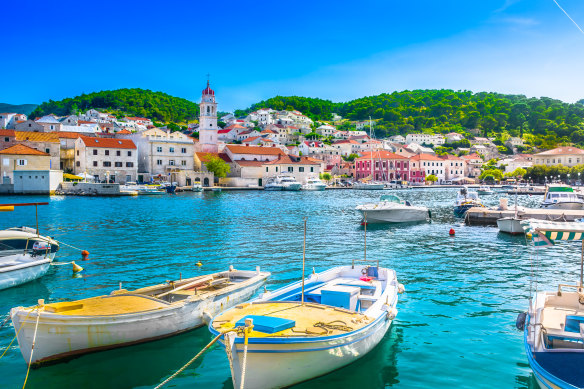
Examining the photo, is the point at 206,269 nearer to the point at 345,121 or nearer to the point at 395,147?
the point at 395,147

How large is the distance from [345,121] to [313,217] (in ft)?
527

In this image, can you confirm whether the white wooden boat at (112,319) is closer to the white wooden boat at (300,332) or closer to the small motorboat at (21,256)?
the white wooden boat at (300,332)

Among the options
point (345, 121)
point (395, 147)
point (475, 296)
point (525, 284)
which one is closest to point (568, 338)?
point (475, 296)

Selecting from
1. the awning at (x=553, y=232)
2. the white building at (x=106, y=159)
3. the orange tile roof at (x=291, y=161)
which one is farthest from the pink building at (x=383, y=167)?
the awning at (x=553, y=232)

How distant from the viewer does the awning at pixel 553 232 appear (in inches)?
351

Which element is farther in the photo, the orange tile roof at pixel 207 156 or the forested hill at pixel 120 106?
the forested hill at pixel 120 106

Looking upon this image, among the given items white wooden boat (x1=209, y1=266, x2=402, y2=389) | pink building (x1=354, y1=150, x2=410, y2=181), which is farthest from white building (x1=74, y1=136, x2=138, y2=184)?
white wooden boat (x1=209, y1=266, x2=402, y2=389)

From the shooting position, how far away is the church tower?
91938 mm

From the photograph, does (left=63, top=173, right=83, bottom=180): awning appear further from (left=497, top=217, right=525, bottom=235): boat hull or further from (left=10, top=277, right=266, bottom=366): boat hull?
(left=10, top=277, right=266, bottom=366): boat hull

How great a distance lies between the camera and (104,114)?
153250 millimetres

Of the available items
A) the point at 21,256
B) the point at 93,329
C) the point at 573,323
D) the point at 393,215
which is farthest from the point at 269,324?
the point at 393,215

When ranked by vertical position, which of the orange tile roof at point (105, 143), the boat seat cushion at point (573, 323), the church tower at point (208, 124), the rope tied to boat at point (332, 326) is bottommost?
the boat seat cushion at point (573, 323)

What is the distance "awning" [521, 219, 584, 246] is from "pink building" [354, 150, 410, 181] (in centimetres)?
10234

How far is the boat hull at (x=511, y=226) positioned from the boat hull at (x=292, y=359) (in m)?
22.4
